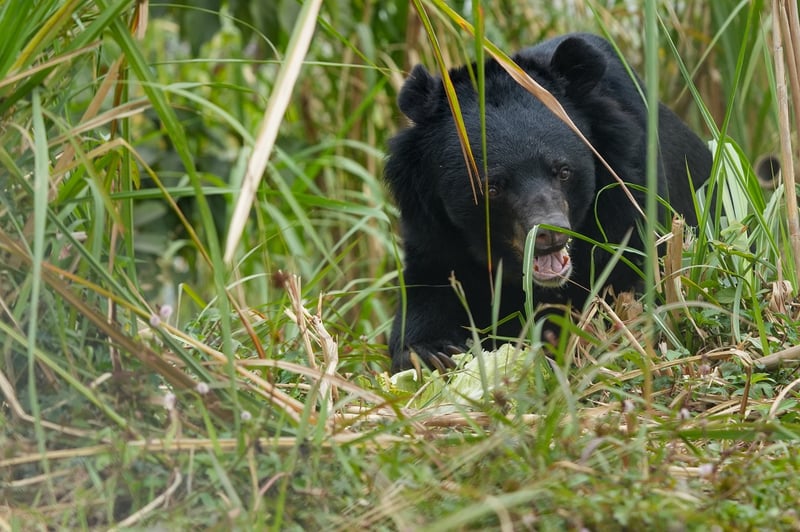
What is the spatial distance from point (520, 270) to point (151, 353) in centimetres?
212

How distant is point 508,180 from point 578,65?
1.81ft

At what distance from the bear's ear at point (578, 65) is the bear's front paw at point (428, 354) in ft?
3.46

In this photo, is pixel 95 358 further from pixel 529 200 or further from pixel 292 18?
pixel 292 18

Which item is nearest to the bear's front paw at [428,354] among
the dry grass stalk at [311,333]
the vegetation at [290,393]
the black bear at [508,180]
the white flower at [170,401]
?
the black bear at [508,180]

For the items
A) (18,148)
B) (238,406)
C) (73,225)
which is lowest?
(238,406)

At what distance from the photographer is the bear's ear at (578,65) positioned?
3.95 metres

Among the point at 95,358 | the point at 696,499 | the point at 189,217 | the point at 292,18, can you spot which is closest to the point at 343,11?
the point at 292,18

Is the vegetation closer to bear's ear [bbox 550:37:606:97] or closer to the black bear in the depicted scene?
the black bear

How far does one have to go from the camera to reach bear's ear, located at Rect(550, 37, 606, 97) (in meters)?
3.95

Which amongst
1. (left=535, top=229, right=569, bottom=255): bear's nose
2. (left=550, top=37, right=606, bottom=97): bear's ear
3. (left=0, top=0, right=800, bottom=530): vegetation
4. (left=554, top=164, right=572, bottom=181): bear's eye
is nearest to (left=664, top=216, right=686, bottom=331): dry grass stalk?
(left=0, top=0, right=800, bottom=530): vegetation

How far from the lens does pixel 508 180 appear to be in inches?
151

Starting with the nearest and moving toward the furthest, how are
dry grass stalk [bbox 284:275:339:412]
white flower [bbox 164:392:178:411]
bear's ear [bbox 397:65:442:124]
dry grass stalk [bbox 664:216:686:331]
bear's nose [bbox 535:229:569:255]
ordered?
white flower [bbox 164:392:178:411] < dry grass stalk [bbox 284:275:339:412] < dry grass stalk [bbox 664:216:686:331] < bear's nose [bbox 535:229:569:255] < bear's ear [bbox 397:65:442:124]

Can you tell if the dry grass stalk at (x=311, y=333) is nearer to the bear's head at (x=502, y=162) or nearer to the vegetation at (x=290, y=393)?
the vegetation at (x=290, y=393)

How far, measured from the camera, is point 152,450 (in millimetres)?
2025
